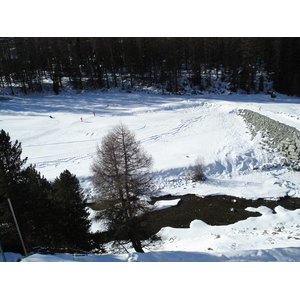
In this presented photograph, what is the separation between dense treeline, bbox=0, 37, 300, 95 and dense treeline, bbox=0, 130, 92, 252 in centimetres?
3442

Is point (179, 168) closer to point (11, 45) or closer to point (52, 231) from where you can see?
point (52, 231)

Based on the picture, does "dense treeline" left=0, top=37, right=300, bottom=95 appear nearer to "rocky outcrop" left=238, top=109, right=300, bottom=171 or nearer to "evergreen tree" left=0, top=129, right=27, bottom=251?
"rocky outcrop" left=238, top=109, right=300, bottom=171

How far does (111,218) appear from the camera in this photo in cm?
850

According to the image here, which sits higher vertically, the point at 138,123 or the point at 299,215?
the point at 138,123

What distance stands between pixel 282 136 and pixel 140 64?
35085mm

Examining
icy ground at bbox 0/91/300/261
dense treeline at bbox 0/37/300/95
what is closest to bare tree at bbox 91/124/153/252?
icy ground at bbox 0/91/300/261

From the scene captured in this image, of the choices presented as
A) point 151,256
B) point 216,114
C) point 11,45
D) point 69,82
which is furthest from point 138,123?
point 11,45

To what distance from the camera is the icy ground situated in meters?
8.88

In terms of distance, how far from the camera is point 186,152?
19.9 metres

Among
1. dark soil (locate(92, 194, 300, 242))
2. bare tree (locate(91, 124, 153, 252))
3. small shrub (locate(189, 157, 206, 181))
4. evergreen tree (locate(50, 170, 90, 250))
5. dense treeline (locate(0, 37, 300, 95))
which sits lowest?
dark soil (locate(92, 194, 300, 242))

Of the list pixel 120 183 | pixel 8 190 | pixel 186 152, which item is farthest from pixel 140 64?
pixel 8 190

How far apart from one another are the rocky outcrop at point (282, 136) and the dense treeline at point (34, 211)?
54.9 ft

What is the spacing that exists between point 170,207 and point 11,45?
44289mm

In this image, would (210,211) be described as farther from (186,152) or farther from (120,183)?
(120,183)
